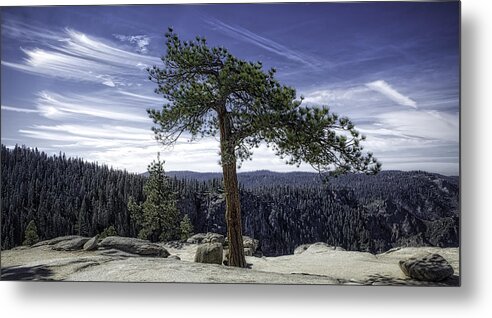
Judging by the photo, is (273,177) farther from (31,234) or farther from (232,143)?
(31,234)

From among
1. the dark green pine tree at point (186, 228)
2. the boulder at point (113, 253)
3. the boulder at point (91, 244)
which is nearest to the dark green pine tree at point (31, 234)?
the boulder at point (91, 244)

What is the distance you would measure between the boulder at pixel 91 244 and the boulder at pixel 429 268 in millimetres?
2769

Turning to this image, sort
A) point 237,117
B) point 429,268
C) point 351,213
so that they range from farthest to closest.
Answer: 1. point 237,117
2. point 351,213
3. point 429,268

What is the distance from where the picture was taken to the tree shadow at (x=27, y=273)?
5.25 meters

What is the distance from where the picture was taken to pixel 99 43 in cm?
531

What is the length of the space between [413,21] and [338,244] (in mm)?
2032

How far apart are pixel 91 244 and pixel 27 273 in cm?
62

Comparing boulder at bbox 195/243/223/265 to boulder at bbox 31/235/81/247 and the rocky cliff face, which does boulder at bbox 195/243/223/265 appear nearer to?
the rocky cliff face

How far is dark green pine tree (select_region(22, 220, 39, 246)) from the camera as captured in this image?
5.32m

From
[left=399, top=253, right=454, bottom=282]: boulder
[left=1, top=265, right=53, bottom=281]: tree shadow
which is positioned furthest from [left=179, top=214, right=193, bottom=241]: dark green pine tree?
[left=399, top=253, right=454, bottom=282]: boulder

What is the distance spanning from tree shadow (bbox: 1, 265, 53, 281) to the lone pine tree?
157 cm

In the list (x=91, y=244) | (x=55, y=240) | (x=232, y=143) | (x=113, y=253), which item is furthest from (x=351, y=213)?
(x=55, y=240)

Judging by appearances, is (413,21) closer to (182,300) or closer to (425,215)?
(425,215)

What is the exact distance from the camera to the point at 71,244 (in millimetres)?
5316
